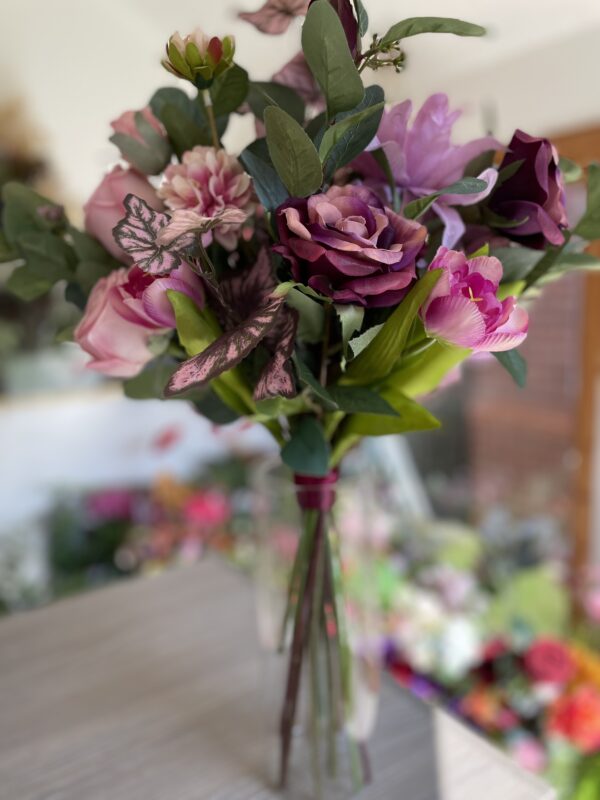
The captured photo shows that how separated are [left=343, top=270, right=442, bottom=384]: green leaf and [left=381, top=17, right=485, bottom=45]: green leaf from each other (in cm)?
15

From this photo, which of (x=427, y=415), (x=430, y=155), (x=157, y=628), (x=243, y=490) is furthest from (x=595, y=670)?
(x=243, y=490)

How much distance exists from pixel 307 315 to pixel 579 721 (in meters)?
1.04

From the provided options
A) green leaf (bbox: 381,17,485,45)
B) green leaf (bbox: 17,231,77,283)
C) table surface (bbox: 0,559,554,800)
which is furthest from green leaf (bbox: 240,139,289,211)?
table surface (bbox: 0,559,554,800)

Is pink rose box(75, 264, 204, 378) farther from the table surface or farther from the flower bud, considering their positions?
the table surface

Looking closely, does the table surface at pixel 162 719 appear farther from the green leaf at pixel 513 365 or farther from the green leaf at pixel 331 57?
the green leaf at pixel 331 57

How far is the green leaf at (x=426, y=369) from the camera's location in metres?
0.45

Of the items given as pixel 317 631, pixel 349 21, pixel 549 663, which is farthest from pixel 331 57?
pixel 549 663

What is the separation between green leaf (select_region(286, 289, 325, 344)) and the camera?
40 centimetres

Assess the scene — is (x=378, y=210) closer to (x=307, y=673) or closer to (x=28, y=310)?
(x=307, y=673)

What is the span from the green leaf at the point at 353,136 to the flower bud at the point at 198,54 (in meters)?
0.08

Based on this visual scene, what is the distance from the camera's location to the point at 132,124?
47 centimetres

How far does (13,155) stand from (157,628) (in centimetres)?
202

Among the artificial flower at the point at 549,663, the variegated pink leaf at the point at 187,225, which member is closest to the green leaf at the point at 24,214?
the variegated pink leaf at the point at 187,225

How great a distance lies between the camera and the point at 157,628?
86cm
